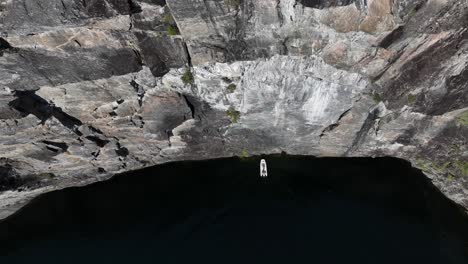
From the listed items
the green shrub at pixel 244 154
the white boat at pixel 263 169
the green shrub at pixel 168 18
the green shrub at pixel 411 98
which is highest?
the green shrub at pixel 168 18

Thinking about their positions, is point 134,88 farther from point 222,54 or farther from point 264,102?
point 264,102

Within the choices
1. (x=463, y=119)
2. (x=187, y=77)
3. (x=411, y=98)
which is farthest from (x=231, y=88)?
(x=463, y=119)

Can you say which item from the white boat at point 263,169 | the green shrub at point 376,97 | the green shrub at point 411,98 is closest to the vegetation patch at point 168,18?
the green shrub at point 376,97

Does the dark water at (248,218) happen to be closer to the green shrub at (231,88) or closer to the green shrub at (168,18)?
the green shrub at (231,88)

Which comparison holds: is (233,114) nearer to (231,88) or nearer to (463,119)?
(231,88)

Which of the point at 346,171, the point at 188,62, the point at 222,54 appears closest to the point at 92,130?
the point at 188,62

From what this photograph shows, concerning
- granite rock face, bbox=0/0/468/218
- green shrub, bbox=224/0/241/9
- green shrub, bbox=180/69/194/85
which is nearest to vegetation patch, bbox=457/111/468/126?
granite rock face, bbox=0/0/468/218
